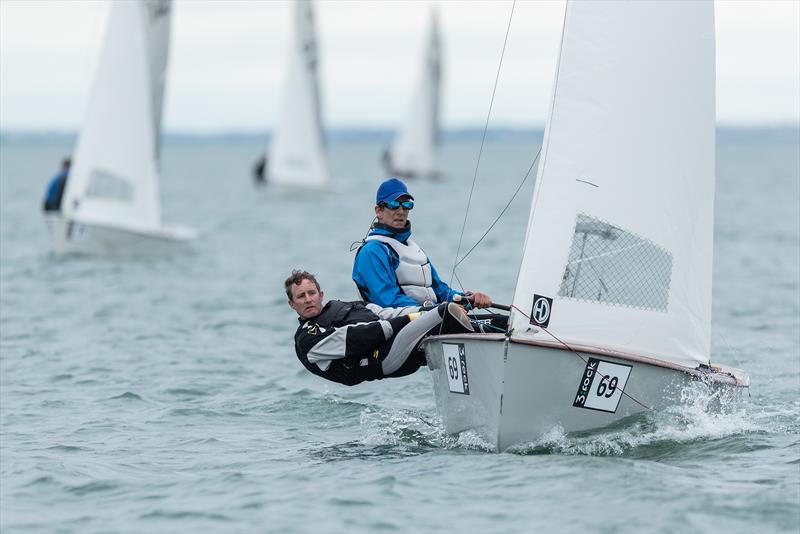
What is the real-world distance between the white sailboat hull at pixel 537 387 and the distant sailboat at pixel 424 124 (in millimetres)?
38067

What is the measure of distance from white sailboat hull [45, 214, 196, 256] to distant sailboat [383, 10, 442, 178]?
1054 inches

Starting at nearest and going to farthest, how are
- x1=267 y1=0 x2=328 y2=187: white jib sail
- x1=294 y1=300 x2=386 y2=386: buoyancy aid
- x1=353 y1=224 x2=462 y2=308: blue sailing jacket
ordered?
x1=294 y1=300 x2=386 y2=386: buoyancy aid, x1=353 y1=224 x2=462 y2=308: blue sailing jacket, x1=267 y1=0 x2=328 y2=187: white jib sail

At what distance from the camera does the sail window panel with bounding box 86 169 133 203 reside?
17266mm

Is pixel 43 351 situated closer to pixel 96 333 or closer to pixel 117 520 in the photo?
pixel 96 333

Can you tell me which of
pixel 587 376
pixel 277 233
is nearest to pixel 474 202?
pixel 277 233

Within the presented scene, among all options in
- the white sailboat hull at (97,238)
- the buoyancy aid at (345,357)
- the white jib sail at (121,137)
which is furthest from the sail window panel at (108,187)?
the buoyancy aid at (345,357)

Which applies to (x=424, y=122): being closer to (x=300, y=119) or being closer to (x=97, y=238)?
(x=300, y=119)

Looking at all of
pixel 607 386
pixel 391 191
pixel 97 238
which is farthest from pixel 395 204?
pixel 97 238

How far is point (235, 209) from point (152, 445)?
2805 cm

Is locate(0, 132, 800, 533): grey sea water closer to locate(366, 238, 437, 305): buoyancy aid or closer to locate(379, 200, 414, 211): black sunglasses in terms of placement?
locate(366, 238, 437, 305): buoyancy aid

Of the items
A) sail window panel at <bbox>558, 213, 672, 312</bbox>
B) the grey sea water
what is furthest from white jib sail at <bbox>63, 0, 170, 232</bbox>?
sail window panel at <bbox>558, 213, 672, 312</bbox>

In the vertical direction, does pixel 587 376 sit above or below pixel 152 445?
above

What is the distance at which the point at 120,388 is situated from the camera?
360 inches

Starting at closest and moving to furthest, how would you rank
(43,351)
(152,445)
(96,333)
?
(152,445)
(43,351)
(96,333)
